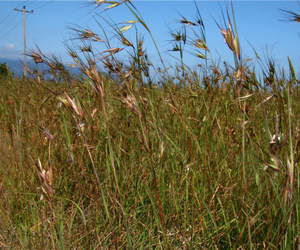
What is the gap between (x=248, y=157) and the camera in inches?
52.8

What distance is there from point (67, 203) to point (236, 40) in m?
1.26

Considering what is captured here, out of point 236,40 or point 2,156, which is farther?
point 2,156

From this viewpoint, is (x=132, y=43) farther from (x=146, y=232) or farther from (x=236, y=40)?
(x=146, y=232)

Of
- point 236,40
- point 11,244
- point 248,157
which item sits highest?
point 236,40

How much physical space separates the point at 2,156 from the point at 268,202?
1.71m

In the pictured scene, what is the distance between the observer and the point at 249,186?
127 cm

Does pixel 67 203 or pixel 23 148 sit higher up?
pixel 23 148

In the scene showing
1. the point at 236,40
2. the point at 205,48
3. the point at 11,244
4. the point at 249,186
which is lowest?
the point at 11,244

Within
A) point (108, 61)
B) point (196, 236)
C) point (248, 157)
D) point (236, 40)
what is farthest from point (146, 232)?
point (236, 40)

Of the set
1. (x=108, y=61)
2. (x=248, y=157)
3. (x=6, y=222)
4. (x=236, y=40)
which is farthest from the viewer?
(x=248, y=157)

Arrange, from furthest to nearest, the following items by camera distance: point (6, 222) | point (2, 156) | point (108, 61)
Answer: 1. point (2, 156)
2. point (6, 222)
3. point (108, 61)

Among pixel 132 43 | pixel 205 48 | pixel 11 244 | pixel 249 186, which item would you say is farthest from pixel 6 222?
pixel 205 48

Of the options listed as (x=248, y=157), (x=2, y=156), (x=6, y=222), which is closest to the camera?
(x=6, y=222)

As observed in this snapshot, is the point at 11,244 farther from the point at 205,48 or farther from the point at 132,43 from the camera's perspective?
the point at 205,48
